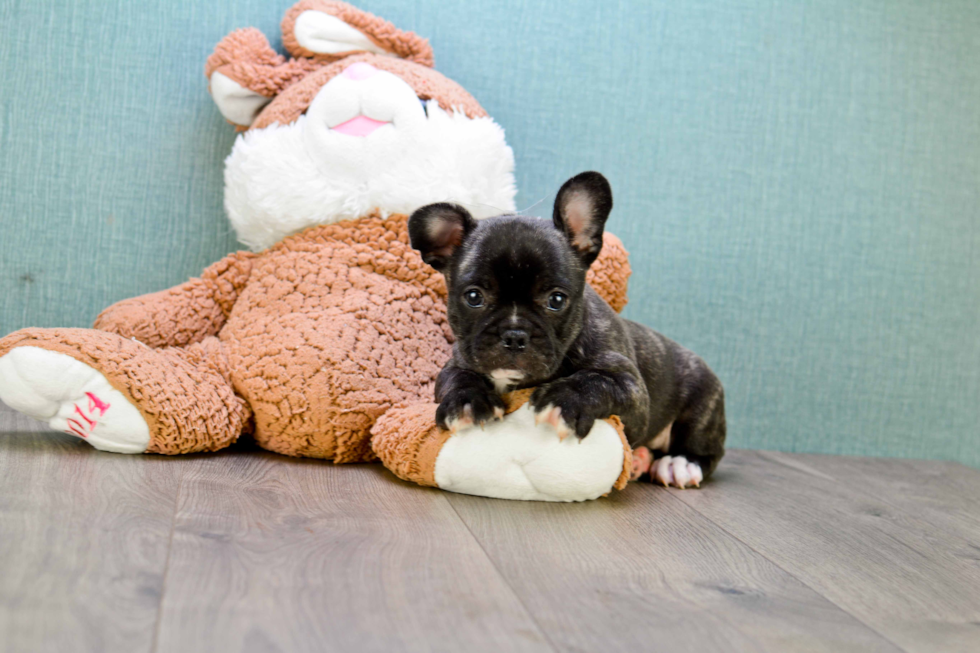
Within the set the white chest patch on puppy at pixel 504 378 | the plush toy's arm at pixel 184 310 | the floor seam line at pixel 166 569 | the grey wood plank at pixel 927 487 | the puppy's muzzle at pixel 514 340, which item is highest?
the puppy's muzzle at pixel 514 340

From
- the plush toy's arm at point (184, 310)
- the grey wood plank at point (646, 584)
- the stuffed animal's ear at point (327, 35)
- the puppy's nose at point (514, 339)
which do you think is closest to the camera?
the grey wood plank at point (646, 584)

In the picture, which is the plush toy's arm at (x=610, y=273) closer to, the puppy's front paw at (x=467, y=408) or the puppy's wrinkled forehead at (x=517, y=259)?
the puppy's wrinkled forehead at (x=517, y=259)

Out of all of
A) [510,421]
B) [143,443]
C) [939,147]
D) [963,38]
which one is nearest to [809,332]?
[939,147]

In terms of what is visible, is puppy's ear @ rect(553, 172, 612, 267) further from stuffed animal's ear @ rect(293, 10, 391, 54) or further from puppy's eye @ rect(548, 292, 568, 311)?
stuffed animal's ear @ rect(293, 10, 391, 54)

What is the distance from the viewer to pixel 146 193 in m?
2.50

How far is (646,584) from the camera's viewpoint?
4.24 ft

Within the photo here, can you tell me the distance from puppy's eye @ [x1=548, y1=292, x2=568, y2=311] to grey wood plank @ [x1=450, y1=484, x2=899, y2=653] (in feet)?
1.41

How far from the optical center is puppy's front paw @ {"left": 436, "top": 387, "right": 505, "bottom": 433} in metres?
1.67

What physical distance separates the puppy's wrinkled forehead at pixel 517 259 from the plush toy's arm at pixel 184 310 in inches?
35.3

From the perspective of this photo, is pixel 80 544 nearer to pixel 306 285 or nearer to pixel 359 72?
pixel 306 285

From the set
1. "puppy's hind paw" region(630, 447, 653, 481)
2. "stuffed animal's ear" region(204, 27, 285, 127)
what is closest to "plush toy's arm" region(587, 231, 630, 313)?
"puppy's hind paw" region(630, 447, 653, 481)

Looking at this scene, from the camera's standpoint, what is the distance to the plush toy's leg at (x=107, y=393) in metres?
1.75

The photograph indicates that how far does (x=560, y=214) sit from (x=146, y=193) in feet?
4.83

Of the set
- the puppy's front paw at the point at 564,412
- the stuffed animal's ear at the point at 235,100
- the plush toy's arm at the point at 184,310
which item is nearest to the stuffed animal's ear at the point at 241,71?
the stuffed animal's ear at the point at 235,100
